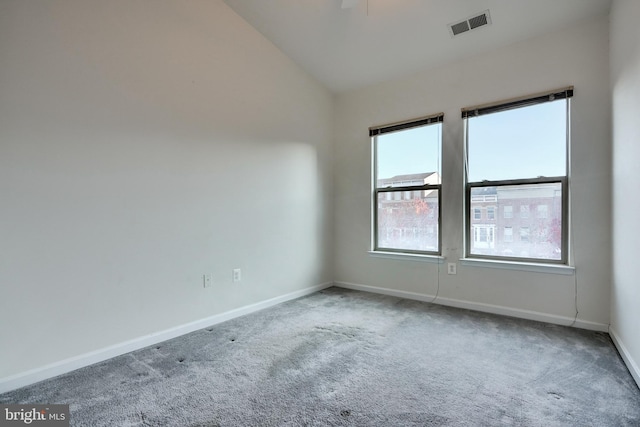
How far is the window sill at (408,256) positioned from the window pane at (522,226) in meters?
0.39

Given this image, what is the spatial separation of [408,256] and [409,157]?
1222 millimetres

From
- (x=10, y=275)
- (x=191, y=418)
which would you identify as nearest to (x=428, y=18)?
(x=191, y=418)

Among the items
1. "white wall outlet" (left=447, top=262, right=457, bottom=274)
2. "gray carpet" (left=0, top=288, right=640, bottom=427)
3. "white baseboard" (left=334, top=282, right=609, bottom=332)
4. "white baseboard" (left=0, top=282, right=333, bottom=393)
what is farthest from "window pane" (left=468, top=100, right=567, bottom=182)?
"white baseboard" (left=0, top=282, right=333, bottom=393)

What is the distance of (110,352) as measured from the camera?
216cm

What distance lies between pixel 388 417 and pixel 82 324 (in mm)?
2062

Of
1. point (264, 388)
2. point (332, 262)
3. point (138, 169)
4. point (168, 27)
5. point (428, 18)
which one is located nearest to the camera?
point (264, 388)

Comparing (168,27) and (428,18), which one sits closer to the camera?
(168,27)

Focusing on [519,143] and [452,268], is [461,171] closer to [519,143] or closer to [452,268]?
[519,143]

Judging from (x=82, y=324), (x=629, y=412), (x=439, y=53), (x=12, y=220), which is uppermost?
(x=439, y=53)

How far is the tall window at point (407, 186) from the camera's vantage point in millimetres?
3520

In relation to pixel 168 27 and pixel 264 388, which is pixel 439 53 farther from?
pixel 264 388

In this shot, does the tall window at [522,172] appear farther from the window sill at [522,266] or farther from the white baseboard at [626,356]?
the white baseboard at [626,356]

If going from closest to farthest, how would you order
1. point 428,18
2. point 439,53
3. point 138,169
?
point 138,169
point 428,18
point 439,53

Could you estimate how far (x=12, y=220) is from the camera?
180 centimetres
